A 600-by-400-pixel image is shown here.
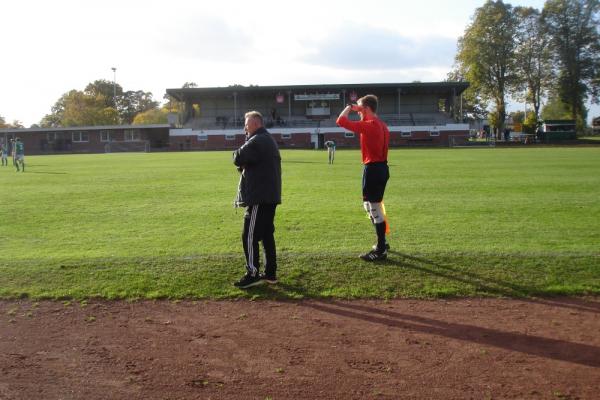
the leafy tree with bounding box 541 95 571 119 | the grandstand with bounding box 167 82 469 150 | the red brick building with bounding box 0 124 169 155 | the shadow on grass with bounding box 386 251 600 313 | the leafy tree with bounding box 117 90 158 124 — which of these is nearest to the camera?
the shadow on grass with bounding box 386 251 600 313

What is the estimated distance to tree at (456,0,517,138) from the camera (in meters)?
73.0

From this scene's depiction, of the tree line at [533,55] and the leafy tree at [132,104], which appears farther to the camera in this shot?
the leafy tree at [132,104]

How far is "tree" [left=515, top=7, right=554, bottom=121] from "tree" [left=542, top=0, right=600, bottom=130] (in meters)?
1.08

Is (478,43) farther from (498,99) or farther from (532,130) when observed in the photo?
(532,130)

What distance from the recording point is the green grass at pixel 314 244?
587 cm

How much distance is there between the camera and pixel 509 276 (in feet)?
20.1

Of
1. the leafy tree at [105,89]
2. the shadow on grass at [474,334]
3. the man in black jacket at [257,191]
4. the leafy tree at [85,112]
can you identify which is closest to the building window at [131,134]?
Result: the leafy tree at [85,112]

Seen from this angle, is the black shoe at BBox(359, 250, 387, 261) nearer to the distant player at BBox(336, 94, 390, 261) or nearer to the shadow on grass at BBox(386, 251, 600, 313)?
the distant player at BBox(336, 94, 390, 261)

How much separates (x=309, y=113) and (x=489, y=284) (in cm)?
6728

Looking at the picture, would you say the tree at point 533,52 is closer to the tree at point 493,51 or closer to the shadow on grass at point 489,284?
the tree at point 493,51

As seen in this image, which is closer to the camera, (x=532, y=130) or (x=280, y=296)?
(x=280, y=296)

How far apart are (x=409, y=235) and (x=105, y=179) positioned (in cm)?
1472

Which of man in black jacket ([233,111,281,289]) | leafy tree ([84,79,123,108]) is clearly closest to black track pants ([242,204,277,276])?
man in black jacket ([233,111,281,289])

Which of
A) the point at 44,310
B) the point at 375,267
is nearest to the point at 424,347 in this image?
the point at 375,267
